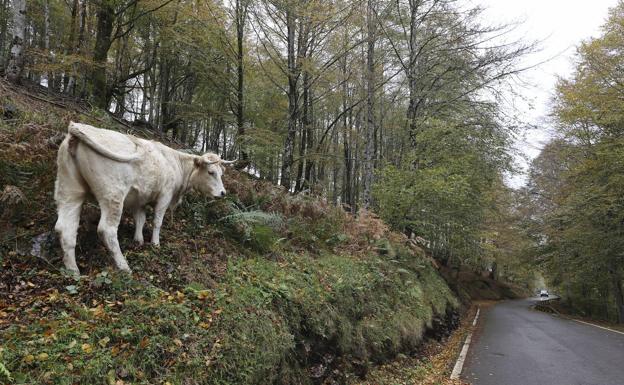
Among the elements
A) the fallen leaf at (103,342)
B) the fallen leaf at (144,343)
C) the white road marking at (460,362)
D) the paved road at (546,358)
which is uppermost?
the fallen leaf at (103,342)

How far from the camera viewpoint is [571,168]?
2139 cm

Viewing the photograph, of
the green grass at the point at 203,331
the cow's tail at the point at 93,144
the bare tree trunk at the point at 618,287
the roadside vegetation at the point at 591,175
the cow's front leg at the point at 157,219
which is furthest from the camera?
the bare tree trunk at the point at 618,287

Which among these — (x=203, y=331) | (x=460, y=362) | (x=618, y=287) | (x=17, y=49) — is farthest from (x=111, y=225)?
(x=618, y=287)

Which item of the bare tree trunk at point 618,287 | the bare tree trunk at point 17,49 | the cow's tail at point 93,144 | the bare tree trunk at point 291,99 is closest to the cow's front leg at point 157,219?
the cow's tail at point 93,144

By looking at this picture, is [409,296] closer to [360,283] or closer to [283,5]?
[360,283]

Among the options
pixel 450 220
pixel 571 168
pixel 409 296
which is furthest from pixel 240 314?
pixel 571 168

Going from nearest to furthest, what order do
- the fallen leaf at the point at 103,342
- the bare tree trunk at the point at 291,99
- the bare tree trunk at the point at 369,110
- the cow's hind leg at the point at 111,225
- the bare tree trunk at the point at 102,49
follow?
the fallen leaf at the point at 103,342, the cow's hind leg at the point at 111,225, the bare tree trunk at the point at 102,49, the bare tree trunk at the point at 291,99, the bare tree trunk at the point at 369,110

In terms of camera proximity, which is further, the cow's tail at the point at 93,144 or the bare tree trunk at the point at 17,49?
the bare tree trunk at the point at 17,49

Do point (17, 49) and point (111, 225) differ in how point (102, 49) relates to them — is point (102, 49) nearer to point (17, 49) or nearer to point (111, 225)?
point (17, 49)

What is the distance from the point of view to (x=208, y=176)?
6.17 meters

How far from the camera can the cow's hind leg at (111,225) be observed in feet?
14.2

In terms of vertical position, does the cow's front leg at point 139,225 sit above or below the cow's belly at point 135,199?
below

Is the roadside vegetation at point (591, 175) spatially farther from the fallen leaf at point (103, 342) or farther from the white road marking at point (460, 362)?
the fallen leaf at point (103, 342)

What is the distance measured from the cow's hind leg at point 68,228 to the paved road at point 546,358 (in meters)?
7.12
